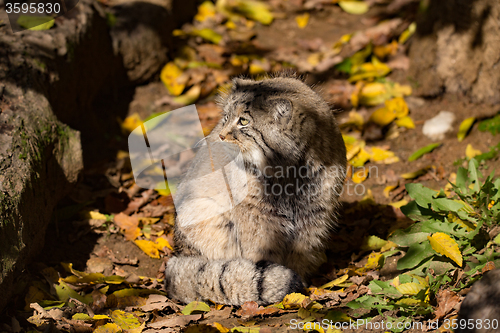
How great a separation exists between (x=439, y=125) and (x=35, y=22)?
4.59 metres

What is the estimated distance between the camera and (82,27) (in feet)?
15.9

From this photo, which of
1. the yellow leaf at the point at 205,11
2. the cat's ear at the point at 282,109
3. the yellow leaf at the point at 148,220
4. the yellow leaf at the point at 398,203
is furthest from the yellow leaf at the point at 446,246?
the yellow leaf at the point at 205,11

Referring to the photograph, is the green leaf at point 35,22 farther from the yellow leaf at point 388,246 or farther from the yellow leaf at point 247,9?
the yellow leaf at point 388,246

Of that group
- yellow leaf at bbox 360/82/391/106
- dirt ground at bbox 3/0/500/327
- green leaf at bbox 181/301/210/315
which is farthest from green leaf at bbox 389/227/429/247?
yellow leaf at bbox 360/82/391/106

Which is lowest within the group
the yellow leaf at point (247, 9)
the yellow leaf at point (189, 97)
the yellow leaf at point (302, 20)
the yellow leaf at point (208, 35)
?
the yellow leaf at point (189, 97)

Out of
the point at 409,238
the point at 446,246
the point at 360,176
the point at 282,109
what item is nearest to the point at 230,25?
the point at 360,176

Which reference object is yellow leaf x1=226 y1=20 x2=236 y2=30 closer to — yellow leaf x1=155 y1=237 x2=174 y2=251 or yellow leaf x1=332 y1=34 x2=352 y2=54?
yellow leaf x1=332 y1=34 x2=352 y2=54

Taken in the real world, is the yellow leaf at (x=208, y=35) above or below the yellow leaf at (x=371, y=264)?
above

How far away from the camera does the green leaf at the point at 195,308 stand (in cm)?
313

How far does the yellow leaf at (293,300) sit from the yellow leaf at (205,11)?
5.61 meters

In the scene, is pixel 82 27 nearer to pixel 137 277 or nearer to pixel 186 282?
pixel 137 277

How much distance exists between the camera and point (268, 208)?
324 centimetres

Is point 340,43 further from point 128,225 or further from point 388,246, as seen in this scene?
point 128,225

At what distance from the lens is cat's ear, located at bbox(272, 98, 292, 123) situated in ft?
9.68
